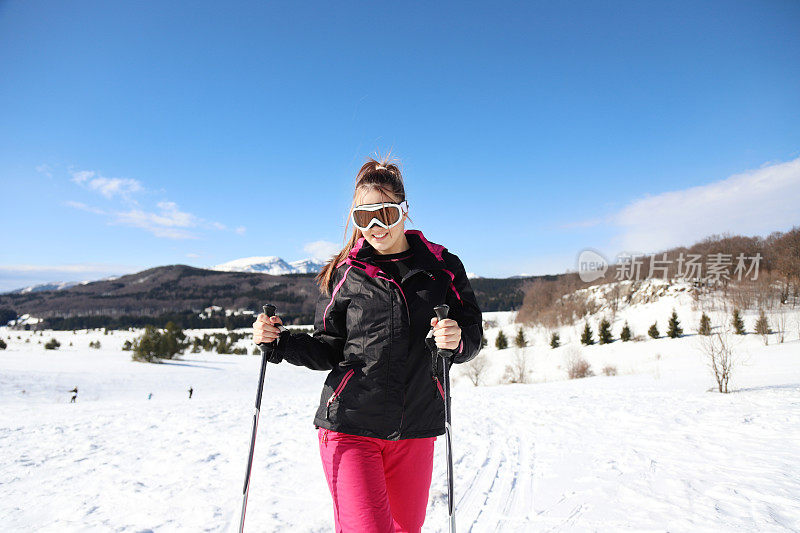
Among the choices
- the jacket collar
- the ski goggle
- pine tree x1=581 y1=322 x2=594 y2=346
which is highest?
the ski goggle

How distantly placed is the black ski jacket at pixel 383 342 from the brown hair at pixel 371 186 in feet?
0.24

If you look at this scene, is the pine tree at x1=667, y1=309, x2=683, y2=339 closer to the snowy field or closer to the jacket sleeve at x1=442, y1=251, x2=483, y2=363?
the snowy field

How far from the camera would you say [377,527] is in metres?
1.62

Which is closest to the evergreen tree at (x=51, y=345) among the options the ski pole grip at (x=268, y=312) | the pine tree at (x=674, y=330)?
the ski pole grip at (x=268, y=312)

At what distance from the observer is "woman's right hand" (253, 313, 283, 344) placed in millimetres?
2129

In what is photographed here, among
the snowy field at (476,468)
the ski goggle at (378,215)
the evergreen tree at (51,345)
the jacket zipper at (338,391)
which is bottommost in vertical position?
the evergreen tree at (51,345)

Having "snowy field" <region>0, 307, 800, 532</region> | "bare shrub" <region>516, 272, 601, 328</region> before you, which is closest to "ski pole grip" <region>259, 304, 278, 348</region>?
"snowy field" <region>0, 307, 800, 532</region>

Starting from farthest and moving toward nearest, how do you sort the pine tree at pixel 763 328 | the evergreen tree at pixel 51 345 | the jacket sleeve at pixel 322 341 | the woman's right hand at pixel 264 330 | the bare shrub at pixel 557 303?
the bare shrub at pixel 557 303
the evergreen tree at pixel 51 345
the pine tree at pixel 763 328
the woman's right hand at pixel 264 330
the jacket sleeve at pixel 322 341

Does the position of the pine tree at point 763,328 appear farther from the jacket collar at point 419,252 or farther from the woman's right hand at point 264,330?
the woman's right hand at point 264,330

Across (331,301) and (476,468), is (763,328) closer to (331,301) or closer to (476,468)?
(476,468)

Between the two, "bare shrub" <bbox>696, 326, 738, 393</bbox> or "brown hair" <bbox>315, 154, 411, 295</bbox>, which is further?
"bare shrub" <bbox>696, 326, 738, 393</bbox>

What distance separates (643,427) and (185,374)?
3080cm

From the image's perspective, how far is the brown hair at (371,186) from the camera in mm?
2158

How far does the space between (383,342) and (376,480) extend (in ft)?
1.93
